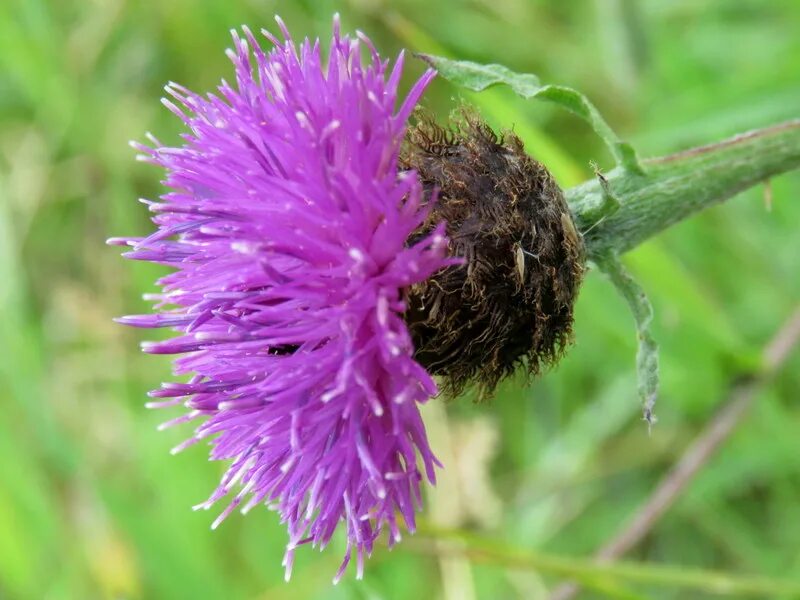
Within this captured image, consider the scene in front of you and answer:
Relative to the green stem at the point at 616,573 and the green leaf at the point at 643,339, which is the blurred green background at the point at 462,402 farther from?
the green leaf at the point at 643,339

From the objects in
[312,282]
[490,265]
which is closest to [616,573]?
[490,265]

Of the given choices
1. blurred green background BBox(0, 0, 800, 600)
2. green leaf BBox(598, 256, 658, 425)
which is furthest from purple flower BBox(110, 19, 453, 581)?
blurred green background BBox(0, 0, 800, 600)

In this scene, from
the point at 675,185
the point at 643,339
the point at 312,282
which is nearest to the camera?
the point at 312,282

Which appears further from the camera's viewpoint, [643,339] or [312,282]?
[643,339]

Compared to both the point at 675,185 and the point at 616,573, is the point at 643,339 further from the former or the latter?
the point at 616,573

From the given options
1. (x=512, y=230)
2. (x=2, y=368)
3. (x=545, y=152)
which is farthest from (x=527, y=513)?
(x=2, y=368)

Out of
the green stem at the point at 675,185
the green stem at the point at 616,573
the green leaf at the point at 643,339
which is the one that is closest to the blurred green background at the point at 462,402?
the green stem at the point at 616,573

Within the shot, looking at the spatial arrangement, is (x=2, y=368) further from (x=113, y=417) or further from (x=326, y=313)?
(x=326, y=313)
